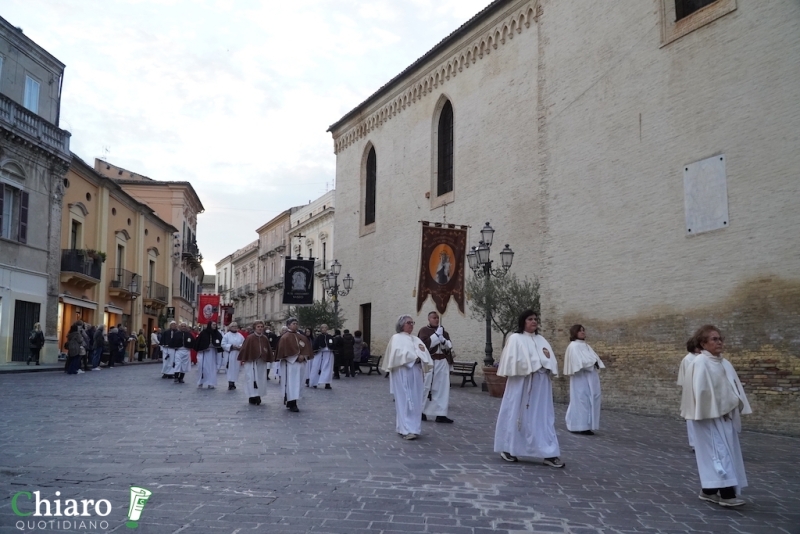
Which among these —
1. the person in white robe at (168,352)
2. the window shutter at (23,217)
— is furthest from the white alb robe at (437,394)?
the window shutter at (23,217)

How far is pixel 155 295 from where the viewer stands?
43.5 metres

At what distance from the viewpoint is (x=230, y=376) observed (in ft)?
62.1

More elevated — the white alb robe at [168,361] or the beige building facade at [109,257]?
the beige building facade at [109,257]

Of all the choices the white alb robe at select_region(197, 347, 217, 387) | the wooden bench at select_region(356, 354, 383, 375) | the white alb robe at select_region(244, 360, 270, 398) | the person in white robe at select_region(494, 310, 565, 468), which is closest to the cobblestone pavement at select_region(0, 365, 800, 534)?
the person in white robe at select_region(494, 310, 565, 468)

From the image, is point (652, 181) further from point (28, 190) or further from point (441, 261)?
point (28, 190)

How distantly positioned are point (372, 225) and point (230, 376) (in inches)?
560

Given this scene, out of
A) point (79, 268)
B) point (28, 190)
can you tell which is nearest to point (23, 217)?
point (28, 190)

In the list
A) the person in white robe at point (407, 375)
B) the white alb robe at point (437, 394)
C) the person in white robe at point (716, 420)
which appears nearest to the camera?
the person in white robe at point (716, 420)

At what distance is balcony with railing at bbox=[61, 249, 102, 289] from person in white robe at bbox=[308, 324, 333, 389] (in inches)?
572

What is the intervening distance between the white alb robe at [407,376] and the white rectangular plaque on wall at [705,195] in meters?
6.33

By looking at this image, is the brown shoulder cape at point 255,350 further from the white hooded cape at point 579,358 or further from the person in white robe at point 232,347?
the white hooded cape at point 579,358

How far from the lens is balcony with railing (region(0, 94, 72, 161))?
25.0 meters

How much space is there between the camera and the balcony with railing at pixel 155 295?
4231 cm

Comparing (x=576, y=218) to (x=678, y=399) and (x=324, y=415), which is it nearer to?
(x=678, y=399)
